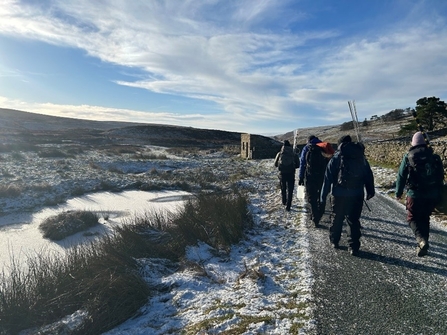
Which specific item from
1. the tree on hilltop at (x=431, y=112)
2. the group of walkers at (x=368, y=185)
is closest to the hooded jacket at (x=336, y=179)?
the group of walkers at (x=368, y=185)

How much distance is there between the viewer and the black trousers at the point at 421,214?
4734mm

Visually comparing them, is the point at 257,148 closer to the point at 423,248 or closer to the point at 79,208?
the point at 79,208

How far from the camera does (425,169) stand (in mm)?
4656

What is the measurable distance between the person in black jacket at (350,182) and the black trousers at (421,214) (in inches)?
24.5

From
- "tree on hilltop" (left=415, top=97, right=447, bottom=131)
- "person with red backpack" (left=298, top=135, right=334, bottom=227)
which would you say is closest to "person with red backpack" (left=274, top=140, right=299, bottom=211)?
"person with red backpack" (left=298, top=135, right=334, bottom=227)

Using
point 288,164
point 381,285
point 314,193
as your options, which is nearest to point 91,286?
point 381,285

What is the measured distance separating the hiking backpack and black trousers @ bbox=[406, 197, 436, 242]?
12.7 ft

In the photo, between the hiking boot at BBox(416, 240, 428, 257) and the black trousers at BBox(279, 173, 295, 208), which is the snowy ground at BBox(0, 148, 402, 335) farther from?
the hiking boot at BBox(416, 240, 428, 257)

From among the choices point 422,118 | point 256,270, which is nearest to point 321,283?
point 256,270

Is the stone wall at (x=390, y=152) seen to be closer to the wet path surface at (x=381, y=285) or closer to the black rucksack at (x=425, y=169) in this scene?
the wet path surface at (x=381, y=285)

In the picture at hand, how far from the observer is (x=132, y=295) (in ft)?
14.7

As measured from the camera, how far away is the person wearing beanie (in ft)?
15.2

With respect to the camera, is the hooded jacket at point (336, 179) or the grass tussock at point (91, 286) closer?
the grass tussock at point (91, 286)

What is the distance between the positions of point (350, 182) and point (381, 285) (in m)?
1.64
